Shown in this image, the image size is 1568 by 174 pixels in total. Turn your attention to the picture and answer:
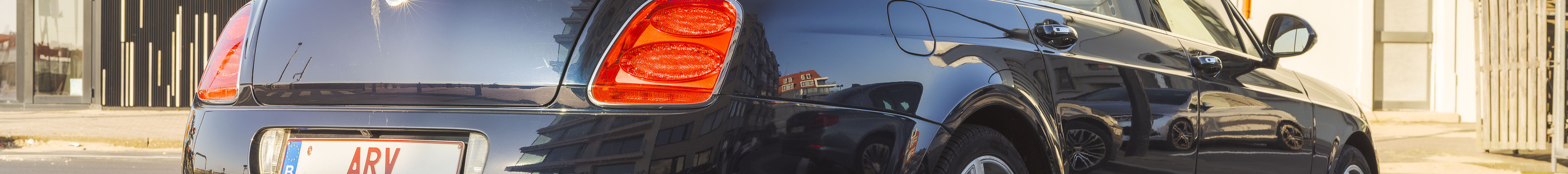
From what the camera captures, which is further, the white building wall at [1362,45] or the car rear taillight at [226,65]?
the white building wall at [1362,45]

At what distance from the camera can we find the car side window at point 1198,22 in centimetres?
288

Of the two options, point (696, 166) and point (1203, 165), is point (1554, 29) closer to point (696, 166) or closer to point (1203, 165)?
point (1203, 165)

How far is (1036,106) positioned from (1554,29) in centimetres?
651

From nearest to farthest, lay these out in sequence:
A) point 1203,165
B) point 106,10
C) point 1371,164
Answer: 1. point 1203,165
2. point 1371,164
3. point 106,10

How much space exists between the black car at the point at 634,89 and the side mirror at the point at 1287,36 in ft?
4.08

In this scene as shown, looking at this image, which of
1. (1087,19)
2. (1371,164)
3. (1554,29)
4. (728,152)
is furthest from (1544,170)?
(728,152)

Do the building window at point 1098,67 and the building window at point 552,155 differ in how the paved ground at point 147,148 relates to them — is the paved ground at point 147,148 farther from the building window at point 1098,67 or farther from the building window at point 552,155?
the building window at point 552,155

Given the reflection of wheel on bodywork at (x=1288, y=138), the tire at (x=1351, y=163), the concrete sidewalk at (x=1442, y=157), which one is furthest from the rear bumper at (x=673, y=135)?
the concrete sidewalk at (x=1442, y=157)

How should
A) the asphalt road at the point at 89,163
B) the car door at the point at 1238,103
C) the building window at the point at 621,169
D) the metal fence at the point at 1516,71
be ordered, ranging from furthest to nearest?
the metal fence at the point at 1516,71, the asphalt road at the point at 89,163, the car door at the point at 1238,103, the building window at the point at 621,169

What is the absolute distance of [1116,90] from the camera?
2.29 meters

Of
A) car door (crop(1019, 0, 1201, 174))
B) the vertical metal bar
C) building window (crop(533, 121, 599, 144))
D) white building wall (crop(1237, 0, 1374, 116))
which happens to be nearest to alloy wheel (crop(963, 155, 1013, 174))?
car door (crop(1019, 0, 1201, 174))

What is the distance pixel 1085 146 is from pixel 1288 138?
995 mm

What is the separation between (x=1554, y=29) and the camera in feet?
23.1

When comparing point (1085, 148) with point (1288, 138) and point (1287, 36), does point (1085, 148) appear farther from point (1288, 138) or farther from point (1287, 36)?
point (1287, 36)
